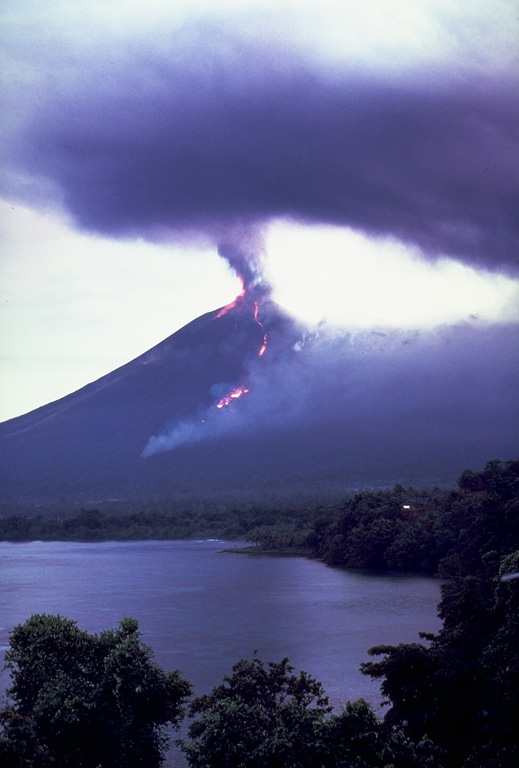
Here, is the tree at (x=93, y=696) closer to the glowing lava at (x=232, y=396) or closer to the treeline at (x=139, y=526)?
the treeline at (x=139, y=526)

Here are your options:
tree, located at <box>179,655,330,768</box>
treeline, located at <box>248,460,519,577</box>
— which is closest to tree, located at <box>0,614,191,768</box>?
tree, located at <box>179,655,330,768</box>

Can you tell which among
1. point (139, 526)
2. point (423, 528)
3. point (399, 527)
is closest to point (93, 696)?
point (423, 528)

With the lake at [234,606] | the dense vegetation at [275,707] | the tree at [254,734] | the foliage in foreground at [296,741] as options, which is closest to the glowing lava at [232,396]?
the lake at [234,606]

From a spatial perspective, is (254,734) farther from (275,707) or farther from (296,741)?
(275,707)

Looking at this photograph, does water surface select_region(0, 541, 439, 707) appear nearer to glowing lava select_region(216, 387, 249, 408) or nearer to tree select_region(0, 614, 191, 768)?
tree select_region(0, 614, 191, 768)

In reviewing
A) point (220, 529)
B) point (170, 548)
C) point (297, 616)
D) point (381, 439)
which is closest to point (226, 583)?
point (297, 616)

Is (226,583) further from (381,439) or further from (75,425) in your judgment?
(75,425)
